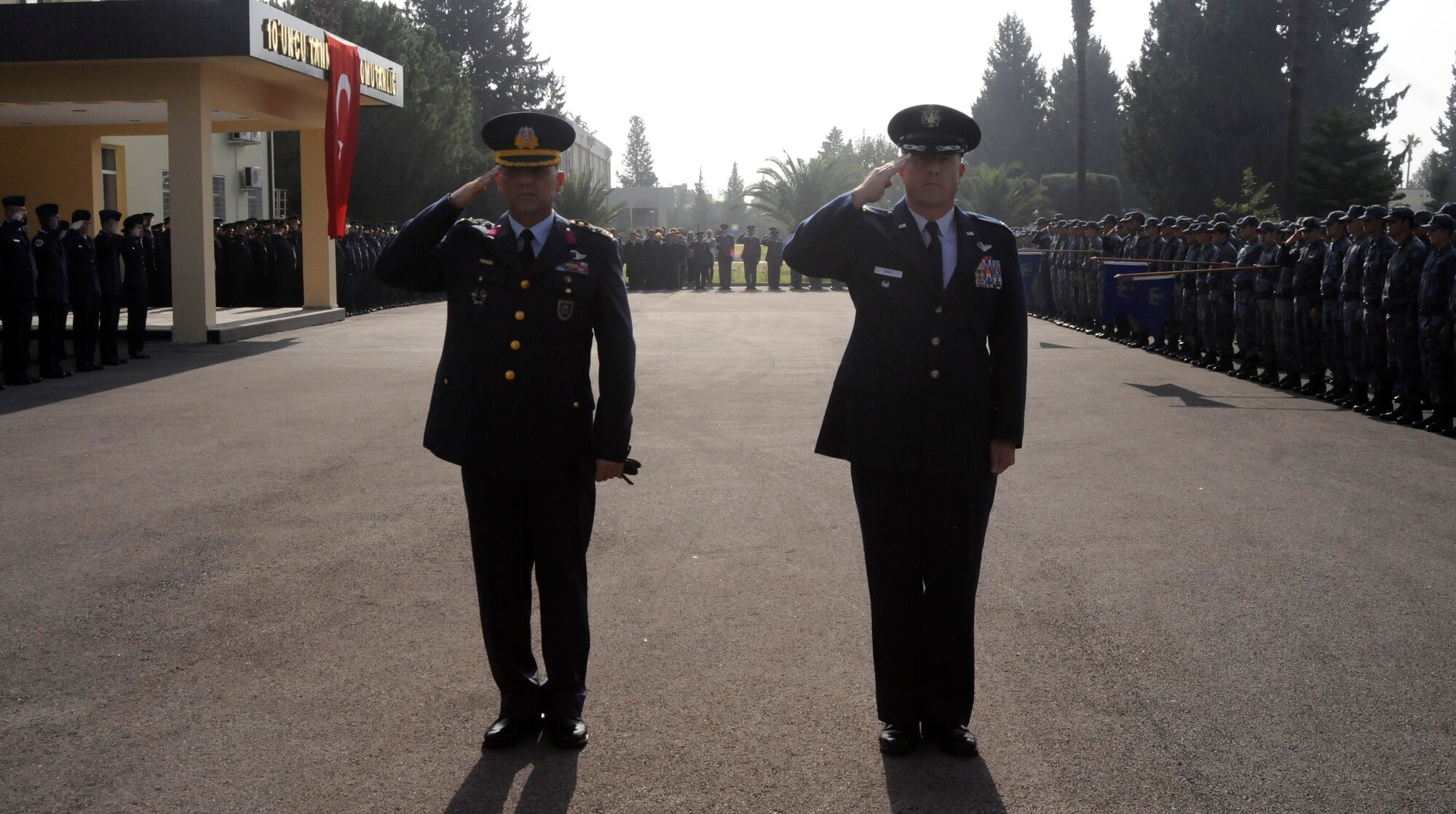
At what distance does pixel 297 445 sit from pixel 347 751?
257 inches

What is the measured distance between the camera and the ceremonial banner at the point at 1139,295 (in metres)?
19.1

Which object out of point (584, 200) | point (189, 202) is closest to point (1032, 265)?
point (189, 202)

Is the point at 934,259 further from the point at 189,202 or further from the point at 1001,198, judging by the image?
the point at 1001,198

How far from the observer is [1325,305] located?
14.0 metres

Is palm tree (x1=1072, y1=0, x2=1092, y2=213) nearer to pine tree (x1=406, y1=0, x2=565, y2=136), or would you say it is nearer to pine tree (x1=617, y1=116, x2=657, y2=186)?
pine tree (x1=406, y1=0, x2=565, y2=136)

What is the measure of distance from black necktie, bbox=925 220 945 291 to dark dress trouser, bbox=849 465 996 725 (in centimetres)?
61

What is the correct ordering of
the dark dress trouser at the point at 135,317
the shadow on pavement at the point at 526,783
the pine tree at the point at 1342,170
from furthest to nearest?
1. the pine tree at the point at 1342,170
2. the dark dress trouser at the point at 135,317
3. the shadow on pavement at the point at 526,783

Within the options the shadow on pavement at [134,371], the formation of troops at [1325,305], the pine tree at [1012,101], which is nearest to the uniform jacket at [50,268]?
the shadow on pavement at [134,371]

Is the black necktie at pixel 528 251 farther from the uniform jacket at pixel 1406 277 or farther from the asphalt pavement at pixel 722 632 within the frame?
the uniform jacket at pixel 1406 277

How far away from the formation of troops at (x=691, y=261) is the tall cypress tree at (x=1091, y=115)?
39.2 metres

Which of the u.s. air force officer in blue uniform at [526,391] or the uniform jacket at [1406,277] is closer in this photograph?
the u.s. air force officer in blue uniform at [526,391]

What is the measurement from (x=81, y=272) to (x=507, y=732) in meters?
Result: 13.7

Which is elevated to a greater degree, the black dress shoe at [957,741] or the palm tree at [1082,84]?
the palm tree at [1082,84]

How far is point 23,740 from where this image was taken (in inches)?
169
